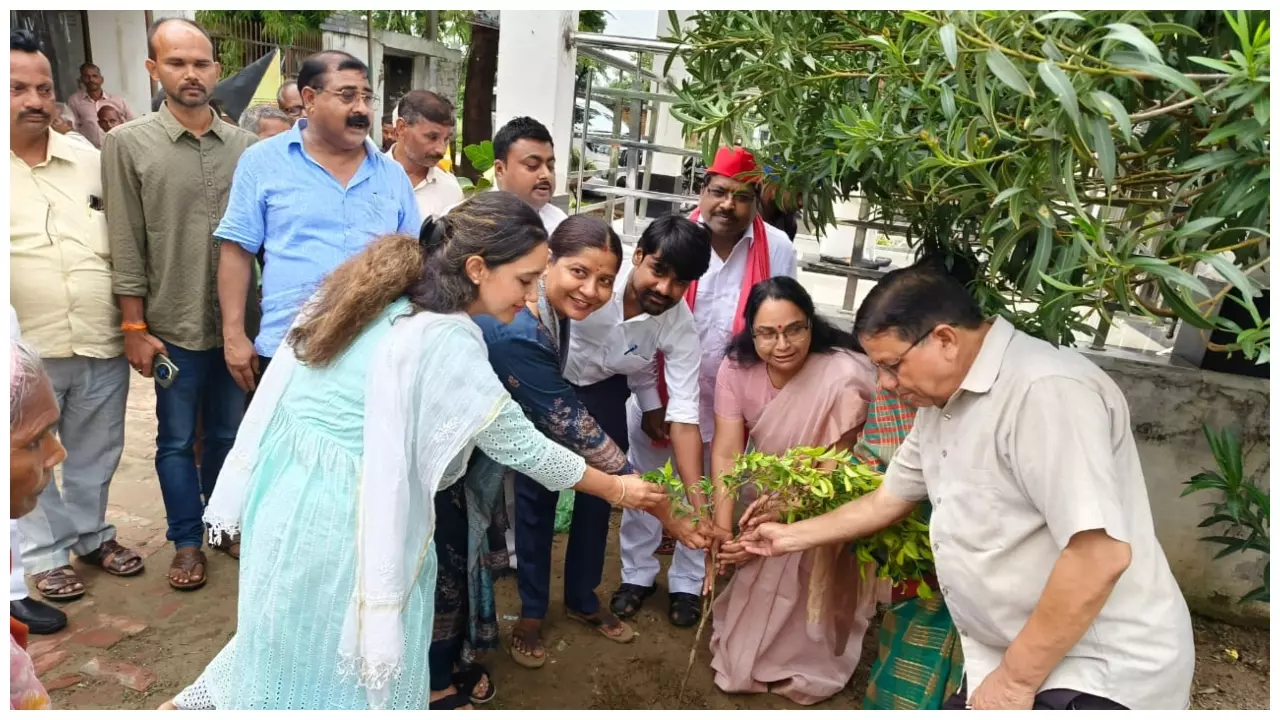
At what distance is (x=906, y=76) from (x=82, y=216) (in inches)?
109

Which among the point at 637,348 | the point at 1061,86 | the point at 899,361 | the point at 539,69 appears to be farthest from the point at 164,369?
the point at 1061,86

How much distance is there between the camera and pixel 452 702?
8.82 feet

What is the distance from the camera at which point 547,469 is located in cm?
203

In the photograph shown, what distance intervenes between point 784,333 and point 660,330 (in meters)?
0.48

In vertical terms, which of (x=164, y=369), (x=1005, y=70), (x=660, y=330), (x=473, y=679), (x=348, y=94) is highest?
(x=1005, y=70)

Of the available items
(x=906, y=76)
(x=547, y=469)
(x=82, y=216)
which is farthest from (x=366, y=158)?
(x=906, y=76)

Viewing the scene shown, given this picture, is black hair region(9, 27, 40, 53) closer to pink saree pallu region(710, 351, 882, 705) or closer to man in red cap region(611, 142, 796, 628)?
man in red cap region(611, 142, 796, 628)

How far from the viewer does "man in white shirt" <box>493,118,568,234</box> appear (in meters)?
3.53

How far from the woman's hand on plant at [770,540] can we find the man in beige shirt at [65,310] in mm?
2374

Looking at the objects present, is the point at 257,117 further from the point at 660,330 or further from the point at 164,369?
the point at 660,330

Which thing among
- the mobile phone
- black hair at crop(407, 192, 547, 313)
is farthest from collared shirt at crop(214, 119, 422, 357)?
black hair at crop(407, 192, 547, 313)

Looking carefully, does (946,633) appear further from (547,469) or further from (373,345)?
(373,345)

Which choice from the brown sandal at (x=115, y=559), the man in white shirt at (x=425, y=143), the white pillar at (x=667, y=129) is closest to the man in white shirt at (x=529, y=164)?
the man in white shirt at (x=425, y=143)

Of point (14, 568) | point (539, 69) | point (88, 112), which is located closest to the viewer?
point (14, 568)
